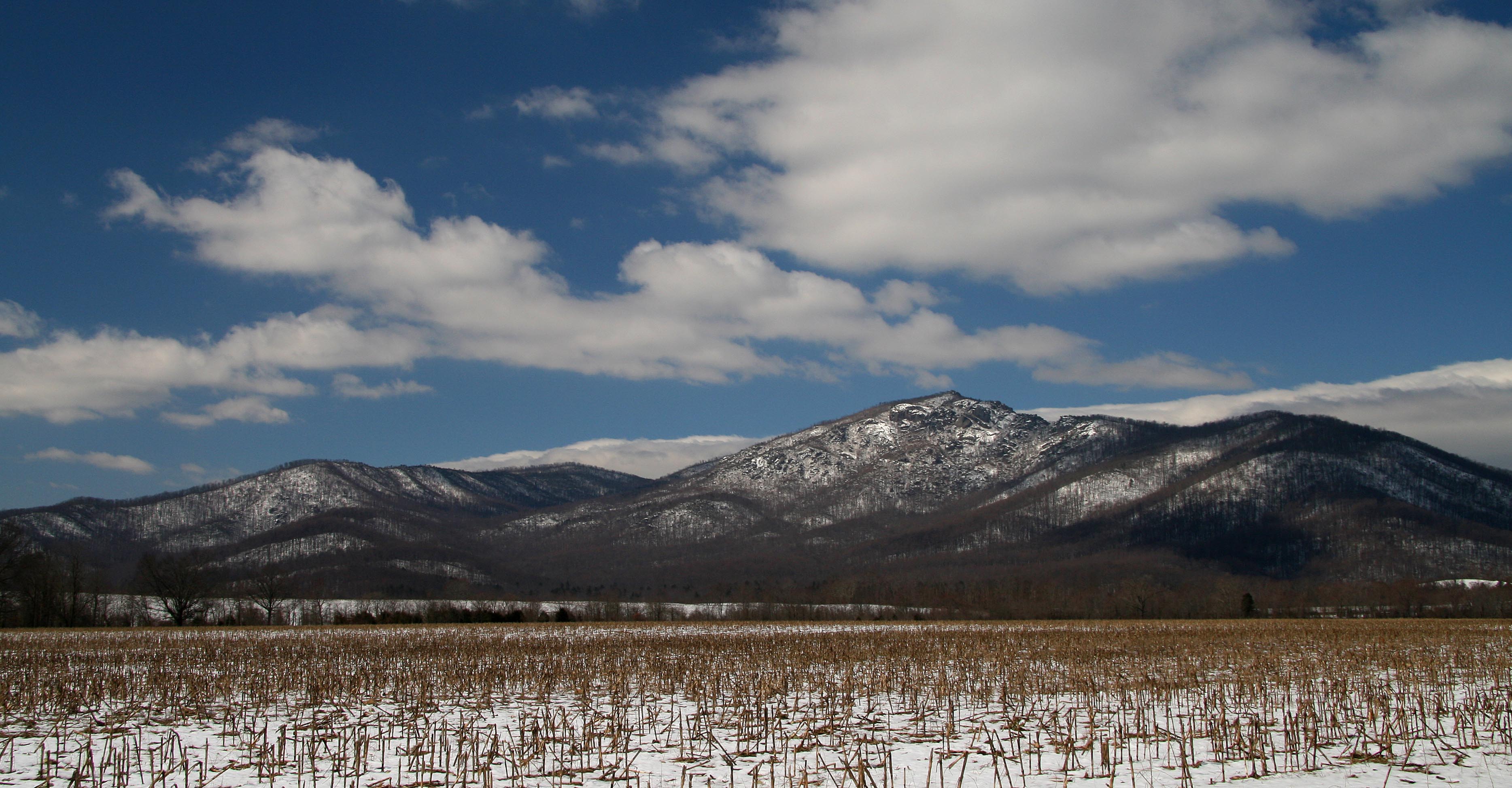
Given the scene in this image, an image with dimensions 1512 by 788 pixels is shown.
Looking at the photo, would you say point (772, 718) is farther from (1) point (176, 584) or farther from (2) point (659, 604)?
(2) point (659, 604)

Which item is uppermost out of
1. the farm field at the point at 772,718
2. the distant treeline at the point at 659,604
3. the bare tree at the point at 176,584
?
the farm field at the point at 772,718

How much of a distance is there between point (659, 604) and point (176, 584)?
66.9 meters

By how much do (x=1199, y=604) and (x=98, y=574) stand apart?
524ft

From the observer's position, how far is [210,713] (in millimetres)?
18812

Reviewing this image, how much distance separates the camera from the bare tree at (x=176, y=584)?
300 ft

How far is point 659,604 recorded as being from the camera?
140 meters

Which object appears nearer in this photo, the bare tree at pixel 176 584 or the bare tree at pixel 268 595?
the bare tree at pixel 176 584

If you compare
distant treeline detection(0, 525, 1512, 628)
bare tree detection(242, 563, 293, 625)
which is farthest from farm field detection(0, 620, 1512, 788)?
bare tree detection(242, 563, 293, 625)

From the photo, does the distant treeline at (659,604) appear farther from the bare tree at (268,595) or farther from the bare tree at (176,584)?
the bare tree at (268,595)

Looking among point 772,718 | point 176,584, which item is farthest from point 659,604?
point 772,718

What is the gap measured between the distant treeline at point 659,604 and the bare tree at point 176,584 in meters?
0.19

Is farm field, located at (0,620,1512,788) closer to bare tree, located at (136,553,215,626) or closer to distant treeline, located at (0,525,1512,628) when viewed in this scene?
distant treeline, located at (0,525,1512,628)

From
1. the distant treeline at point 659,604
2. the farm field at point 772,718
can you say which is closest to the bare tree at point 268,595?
the distant treeline at point 659,604

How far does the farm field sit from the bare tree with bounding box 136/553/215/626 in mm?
64762
